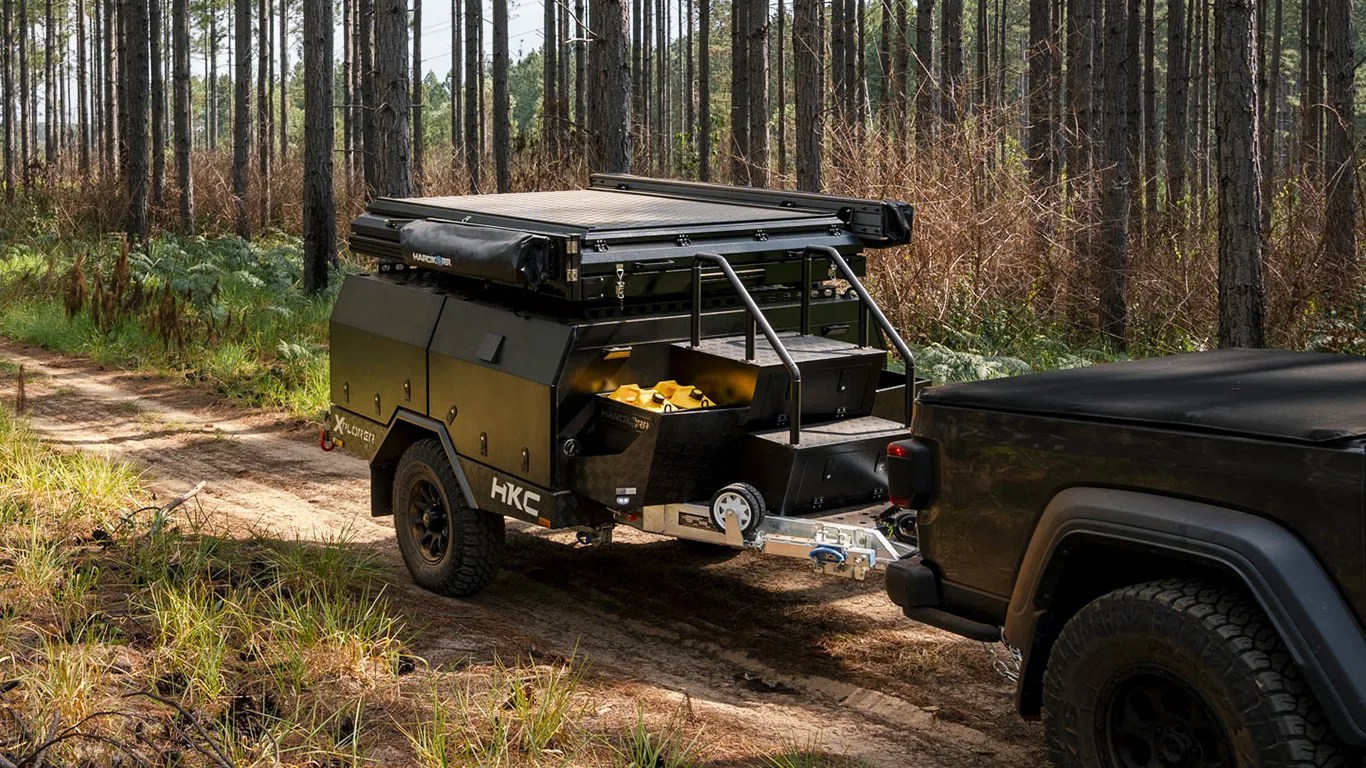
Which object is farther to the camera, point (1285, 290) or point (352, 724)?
point (1285, 290)

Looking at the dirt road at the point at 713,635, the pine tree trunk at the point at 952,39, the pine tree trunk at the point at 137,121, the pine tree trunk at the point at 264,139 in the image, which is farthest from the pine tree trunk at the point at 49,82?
the dirt road at the point at 713,635

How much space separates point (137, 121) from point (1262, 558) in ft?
78.4

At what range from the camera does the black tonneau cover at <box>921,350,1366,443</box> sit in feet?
12.5

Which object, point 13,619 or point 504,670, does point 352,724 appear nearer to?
point 504,670

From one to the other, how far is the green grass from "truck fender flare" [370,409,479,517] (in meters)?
4.49

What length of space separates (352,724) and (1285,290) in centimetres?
1027

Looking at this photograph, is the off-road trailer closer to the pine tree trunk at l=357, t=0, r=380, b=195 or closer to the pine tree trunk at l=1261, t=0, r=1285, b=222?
the pine tree trunk at l=1261, t=0, r=1285, b=222

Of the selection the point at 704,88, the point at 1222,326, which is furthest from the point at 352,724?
the point at 704,88

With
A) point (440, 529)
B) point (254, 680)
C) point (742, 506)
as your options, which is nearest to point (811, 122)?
point (440, 529)

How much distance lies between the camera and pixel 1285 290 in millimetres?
12688

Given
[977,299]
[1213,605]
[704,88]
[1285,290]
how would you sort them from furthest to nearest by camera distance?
[704,88], [977,299], [1285,290], [1213,605]

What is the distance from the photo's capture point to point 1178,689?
13.1ft

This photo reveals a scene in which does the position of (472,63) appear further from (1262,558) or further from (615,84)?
(1262,558)

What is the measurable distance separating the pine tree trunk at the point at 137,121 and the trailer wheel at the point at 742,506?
61.7 ft
